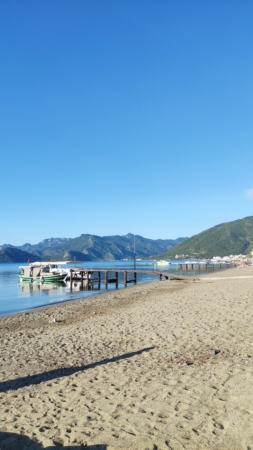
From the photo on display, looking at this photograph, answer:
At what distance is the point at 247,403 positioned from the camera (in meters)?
5.40

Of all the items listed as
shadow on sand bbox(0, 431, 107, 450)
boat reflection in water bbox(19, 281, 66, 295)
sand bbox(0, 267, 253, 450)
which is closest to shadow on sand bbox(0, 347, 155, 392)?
sand bbox(0, 267, 253, 450)

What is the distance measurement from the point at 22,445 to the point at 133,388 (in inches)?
96.8

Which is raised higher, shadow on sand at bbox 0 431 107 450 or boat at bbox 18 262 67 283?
shadow on sand at bbox 0 431 107 450

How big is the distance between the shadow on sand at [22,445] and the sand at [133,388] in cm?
1

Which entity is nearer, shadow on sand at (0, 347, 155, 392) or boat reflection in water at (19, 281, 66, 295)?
shadow on sand at (0, 347, 155, 392)

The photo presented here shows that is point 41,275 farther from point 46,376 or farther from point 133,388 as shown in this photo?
point 133,388

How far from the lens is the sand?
4711 mm

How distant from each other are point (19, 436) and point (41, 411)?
2.98 feet

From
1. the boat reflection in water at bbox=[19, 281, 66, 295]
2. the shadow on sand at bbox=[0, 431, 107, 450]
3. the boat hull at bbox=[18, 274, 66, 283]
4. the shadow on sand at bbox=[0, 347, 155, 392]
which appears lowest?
the boat reflection in water at bbox=[19, 281, 66, 295]

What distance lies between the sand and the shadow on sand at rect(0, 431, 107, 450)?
0.05 feet

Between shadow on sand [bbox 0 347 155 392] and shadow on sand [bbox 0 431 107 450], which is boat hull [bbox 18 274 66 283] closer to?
shadow on sand [bbox 0 347 155 392]

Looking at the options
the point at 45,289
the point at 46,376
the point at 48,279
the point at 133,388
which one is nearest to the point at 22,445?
the point at 133,388

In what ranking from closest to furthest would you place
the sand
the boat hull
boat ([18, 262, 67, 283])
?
1. the sand
2. the boat hull
3. boat ([18, 262, 67, 283])

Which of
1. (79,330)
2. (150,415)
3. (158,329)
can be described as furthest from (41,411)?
(79,330)
